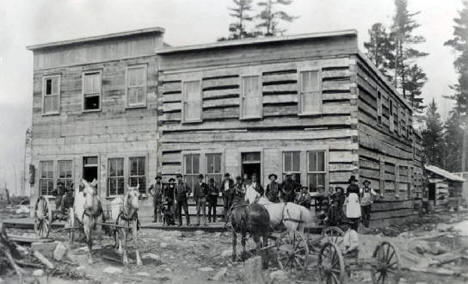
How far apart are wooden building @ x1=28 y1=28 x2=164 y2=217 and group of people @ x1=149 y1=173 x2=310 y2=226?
201 cm

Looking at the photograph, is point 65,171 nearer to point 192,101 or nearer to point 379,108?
point 192,101

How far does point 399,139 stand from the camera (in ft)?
89.7

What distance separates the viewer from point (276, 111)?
2016cm

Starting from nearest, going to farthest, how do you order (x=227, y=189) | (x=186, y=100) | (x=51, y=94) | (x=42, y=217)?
(x=42, y=217) < (x=227, y=189) < (x=186, y=100) < (x=51, y=94)

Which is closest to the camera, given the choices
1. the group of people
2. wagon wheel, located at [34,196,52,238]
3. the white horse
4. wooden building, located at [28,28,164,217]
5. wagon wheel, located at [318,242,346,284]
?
wagon wheel, located at [318,242,346,284]

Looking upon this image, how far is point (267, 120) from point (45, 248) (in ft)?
29.7

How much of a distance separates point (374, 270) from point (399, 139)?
17.8 metres

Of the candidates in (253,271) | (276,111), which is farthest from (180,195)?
(253,271)

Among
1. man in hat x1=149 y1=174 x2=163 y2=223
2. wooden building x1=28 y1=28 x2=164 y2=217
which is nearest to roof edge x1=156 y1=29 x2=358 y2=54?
wooden building x1=28 y1=28 x2=164 y2=217

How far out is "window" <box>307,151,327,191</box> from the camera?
19.3 m

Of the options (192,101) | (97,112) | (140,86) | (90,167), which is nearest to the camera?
(192,101)

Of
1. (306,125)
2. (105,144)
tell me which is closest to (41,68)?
(105,144)

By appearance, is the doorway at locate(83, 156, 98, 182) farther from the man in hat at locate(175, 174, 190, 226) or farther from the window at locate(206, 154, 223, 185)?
the man in hat at locate(175, 174, 190, 226)

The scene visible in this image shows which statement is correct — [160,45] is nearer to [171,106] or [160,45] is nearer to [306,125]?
[171,106]
